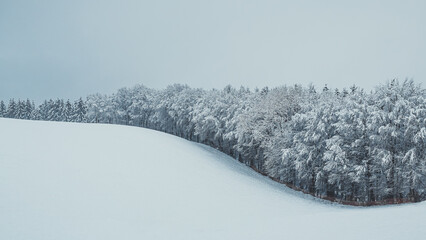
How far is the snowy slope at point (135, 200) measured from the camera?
1587 cm

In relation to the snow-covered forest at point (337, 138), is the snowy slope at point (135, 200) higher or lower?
lower

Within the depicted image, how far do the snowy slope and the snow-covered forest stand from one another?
13011mm

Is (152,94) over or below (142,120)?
over

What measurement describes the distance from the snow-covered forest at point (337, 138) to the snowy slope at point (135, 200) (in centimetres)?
1301

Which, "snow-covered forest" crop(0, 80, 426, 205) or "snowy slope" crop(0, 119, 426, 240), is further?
"snow-covered forest" crop(0, 80, 426, 205)

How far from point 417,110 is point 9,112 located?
5812 inches

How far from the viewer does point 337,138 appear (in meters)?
39.9

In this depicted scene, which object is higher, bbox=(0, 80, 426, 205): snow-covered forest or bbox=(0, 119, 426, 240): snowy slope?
bbox=(0, 80, 426, 205): snow-covered forest

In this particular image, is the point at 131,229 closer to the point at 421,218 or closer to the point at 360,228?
the point at 360,228

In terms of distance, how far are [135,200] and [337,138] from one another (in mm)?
28496

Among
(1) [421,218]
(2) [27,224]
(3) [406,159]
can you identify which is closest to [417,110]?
(3) [406,159]

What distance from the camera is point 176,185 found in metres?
27.3

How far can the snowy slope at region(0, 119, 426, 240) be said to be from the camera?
625 inches

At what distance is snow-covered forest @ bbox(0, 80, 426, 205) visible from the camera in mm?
35750
